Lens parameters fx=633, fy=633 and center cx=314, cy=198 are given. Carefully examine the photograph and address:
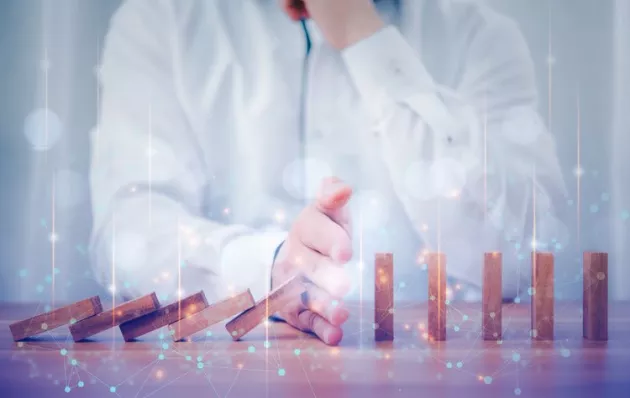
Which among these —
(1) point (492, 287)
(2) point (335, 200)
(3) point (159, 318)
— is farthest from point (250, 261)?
(1) point (492, 287)

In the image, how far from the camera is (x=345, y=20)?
7.56 feet

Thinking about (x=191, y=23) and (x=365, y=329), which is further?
(x=191, y=23)

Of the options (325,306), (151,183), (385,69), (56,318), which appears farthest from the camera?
(385,69)

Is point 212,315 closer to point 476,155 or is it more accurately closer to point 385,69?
point 385,69

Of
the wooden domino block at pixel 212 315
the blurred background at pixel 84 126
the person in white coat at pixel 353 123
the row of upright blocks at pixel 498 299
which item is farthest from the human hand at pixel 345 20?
the wooden domino block at pixel 212 315

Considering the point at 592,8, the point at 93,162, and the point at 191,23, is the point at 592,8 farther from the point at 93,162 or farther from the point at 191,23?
the point at 93,162

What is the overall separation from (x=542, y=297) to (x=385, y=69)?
1072 mm

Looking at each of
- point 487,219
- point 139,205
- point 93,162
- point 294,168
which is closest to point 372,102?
point 294,168

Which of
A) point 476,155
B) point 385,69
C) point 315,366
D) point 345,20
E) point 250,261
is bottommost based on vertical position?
point 315,366

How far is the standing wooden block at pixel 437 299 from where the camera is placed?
1.40 m

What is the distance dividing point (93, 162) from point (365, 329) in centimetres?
133

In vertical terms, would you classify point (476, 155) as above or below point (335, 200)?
above

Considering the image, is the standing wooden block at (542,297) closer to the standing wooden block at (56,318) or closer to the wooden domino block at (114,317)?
the wooden domino block at (114,317)

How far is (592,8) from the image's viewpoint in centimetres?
246
